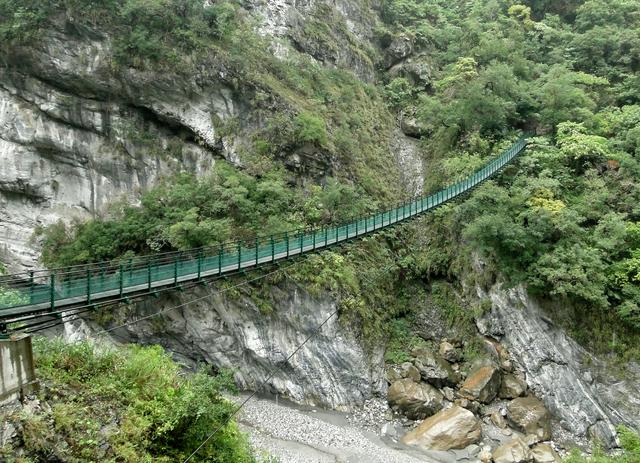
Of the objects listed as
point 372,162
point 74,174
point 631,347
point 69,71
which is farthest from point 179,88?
point 631,347

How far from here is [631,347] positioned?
13930 mm

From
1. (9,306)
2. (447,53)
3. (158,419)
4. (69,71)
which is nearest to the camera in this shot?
(158,419)

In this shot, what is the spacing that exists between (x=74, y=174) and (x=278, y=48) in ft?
42.9

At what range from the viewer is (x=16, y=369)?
6074mm

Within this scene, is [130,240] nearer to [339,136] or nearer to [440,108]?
[339,136]

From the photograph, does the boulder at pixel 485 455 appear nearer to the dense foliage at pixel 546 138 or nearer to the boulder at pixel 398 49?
the dense foliage at pixel 546 138

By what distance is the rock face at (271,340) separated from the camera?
49.5 ft

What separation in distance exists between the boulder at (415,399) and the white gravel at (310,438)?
160 cm

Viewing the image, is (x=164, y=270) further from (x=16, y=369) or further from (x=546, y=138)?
(x=546, y=138)

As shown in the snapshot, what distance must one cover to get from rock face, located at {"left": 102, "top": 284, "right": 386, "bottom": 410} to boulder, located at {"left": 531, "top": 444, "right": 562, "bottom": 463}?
4916mm

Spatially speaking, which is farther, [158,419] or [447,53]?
[447,53]

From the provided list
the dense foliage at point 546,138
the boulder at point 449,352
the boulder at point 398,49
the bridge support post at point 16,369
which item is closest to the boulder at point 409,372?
the boulder at point 449,352

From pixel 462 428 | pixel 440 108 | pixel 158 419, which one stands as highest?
pixel 440 108

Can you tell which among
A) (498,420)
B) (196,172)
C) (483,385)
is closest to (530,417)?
(498,420)
